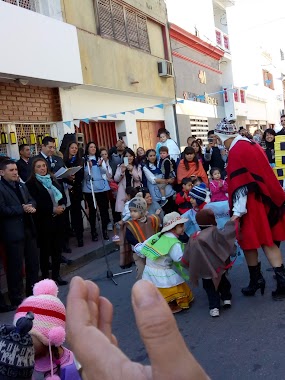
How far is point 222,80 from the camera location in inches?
883

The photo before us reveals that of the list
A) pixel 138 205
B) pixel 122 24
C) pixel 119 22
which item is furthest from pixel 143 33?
pixel 138 205

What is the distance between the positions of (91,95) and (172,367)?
10.9 m

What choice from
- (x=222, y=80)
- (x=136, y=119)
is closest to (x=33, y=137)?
(x=136, y=119)

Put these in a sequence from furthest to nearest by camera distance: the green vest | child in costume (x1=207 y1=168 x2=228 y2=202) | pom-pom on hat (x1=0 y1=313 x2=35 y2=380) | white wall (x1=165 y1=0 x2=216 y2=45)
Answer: white wall (x1=165 y1=0 x2=216 y2=45) → child in costume (x1=207 y1=168 x2=228 y2=202) → the green vest → pom-pom on hat (x1=0 y1=313 x2=35 y2=380)

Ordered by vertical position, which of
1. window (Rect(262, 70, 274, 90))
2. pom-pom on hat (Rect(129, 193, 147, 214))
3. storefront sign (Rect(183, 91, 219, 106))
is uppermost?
window (Rect(262, 70, 274, 90))

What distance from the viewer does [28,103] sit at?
908 centimetres

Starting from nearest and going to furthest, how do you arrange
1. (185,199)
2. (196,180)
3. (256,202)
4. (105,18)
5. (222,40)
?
(256,202) < (185,199) < (196,180) < (105,18) < (222,40)

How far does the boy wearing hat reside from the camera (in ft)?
14.6

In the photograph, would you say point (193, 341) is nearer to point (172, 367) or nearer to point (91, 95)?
point (172, 367)

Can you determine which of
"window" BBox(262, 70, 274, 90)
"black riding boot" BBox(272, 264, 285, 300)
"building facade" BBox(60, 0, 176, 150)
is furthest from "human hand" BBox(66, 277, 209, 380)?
"window" BBox(262, 70, 274, 90)

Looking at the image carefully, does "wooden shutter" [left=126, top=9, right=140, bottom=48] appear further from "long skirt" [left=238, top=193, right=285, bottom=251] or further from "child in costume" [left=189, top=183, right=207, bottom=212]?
"long skirt" [left=238, top=193, right=285, bottom=251]

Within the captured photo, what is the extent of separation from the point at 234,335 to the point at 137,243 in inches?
65.8

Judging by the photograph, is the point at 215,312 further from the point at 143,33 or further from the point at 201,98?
the point at 201,98

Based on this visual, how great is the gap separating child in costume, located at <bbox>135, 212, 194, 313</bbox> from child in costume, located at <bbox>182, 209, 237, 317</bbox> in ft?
0.79
